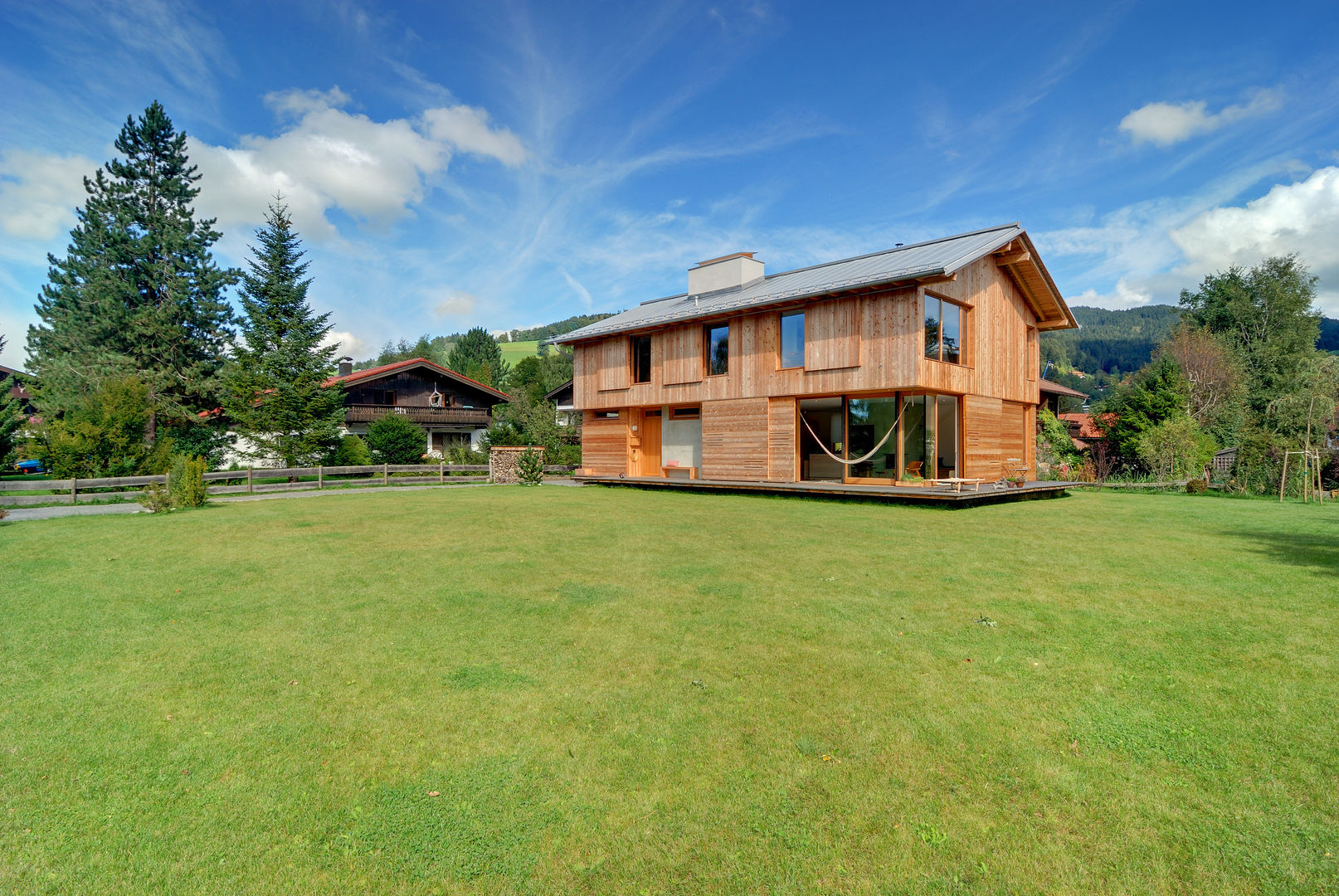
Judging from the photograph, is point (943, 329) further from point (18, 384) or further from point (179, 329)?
point (18, 384)

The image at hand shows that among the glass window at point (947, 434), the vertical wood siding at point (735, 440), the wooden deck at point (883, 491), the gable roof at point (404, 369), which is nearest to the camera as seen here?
the wooden deck at point (883, 491)

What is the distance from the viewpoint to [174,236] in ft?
97.1

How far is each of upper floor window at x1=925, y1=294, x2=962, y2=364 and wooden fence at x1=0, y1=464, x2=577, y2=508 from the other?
1679 centimetres

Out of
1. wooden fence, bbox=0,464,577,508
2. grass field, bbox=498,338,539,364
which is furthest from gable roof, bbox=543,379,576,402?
grass field, bbox=498,338,539,364

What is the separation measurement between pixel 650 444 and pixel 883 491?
9.83 metres

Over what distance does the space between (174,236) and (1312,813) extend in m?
38.4

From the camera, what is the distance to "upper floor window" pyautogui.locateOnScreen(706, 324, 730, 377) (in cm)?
1988

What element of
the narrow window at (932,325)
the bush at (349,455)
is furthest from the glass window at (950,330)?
the bush at (349,455)

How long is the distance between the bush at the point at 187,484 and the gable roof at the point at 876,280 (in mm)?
11437

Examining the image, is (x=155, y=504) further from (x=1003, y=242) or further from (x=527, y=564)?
(x=1003, y=242)

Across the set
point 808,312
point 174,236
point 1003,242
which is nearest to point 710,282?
point 808,312

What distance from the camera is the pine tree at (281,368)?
86.5 feet

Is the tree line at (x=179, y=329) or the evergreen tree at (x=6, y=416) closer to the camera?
the evergreen tree at (x=6, y=416)

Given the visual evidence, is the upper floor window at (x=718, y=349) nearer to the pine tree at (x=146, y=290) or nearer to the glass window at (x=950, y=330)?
the glass window at (x=950, y=330)
